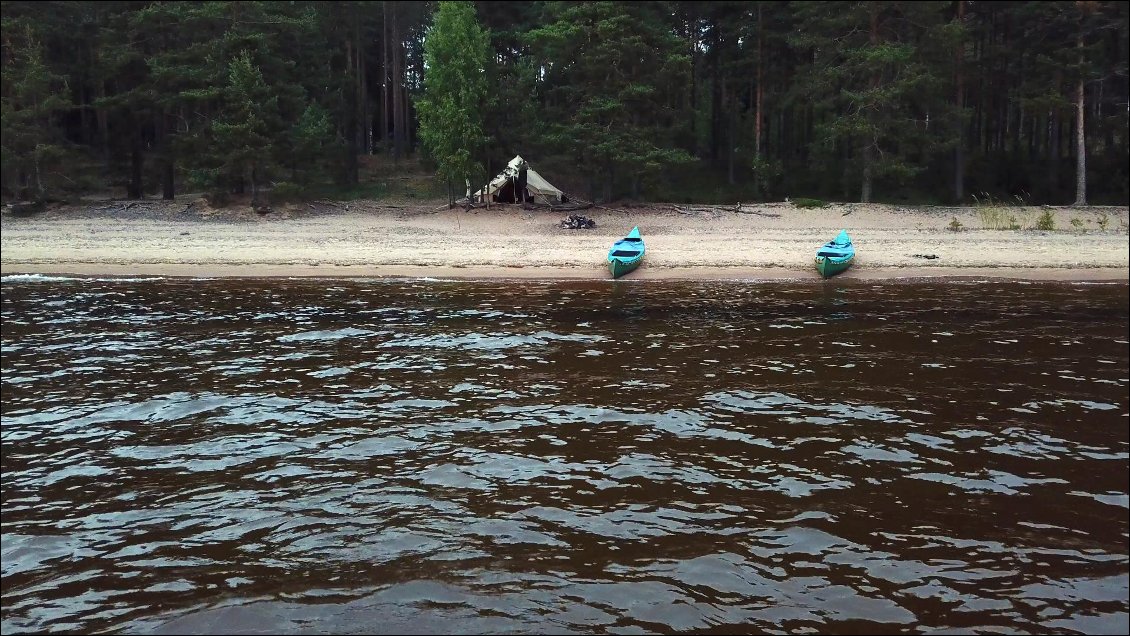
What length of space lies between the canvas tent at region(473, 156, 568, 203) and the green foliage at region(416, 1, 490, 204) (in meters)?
1.11

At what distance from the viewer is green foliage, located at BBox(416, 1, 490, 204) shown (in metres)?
31.8

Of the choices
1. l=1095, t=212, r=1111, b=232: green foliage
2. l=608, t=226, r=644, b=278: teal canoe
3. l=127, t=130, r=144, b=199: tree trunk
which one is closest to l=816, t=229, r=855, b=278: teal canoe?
l=608, t=226, r=644, b=278: teal canoe

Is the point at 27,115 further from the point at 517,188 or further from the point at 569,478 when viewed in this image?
the point at 569,478

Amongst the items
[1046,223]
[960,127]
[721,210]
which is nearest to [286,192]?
[721,210]

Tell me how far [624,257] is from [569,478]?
14.1 meters

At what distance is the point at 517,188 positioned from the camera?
1331 inches

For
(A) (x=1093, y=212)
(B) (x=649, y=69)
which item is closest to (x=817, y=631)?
(A) (x=1093, y=212)

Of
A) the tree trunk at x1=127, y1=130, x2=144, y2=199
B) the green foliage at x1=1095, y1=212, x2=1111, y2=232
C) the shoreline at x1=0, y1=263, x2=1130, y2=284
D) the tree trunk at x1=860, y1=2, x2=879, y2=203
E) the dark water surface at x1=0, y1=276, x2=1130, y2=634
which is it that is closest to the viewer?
the dark water surface at x1=0, y1=276, x2=1130, y2=634

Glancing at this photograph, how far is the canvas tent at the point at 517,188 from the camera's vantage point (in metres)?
33.2

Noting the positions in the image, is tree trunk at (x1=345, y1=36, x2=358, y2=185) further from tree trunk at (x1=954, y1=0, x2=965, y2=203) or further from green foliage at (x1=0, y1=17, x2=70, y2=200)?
tree trunk at (x1=954, y1=0, x2=965, y2=203)

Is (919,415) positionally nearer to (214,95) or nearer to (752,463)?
(752,463)

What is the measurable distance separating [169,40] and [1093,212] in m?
35.8

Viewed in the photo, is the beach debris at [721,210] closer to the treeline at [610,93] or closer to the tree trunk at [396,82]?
the treeline at [610,93]

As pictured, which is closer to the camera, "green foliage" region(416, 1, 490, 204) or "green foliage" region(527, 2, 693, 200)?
"green foliage" region(416, 1, 490, 204)
